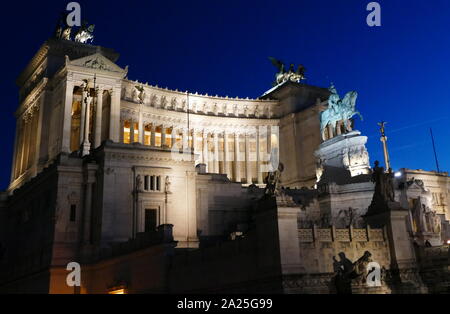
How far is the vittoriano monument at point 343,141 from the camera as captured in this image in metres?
60.2

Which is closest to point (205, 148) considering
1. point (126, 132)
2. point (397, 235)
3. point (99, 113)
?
point (126, 132)

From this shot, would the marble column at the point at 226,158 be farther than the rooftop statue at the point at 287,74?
No

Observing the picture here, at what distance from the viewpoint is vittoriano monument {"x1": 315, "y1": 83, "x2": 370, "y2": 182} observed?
2370 inches

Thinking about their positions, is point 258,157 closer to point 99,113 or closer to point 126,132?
point 126,132

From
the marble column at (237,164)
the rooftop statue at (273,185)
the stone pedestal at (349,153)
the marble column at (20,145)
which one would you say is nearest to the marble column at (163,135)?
the marble column at (237,164)

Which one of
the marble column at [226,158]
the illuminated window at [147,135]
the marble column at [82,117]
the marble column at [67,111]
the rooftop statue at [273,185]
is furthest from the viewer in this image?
the marble column at [226,158]

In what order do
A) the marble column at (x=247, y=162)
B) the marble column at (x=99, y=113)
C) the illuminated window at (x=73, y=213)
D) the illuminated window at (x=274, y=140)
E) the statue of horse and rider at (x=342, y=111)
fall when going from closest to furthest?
the illuminated window at (x=73, y=213)
the statue of horse and rider at (x=342, y=111)
the marble column at (x=99, y=113)
the marble column at (x=247, y=162)
the illuminated window at (x=274, y=140)

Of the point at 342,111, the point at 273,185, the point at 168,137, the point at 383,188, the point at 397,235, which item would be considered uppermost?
the point at 168,137

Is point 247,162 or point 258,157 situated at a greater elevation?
point 258,157

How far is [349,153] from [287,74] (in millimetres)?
46967

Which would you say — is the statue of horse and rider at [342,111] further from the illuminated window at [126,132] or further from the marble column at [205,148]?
the illuminated window at [126,132]

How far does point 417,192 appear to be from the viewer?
2021 inches

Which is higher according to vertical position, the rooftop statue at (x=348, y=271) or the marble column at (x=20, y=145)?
the marble column at (x=20, y=145)

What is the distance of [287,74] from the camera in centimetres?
10462
